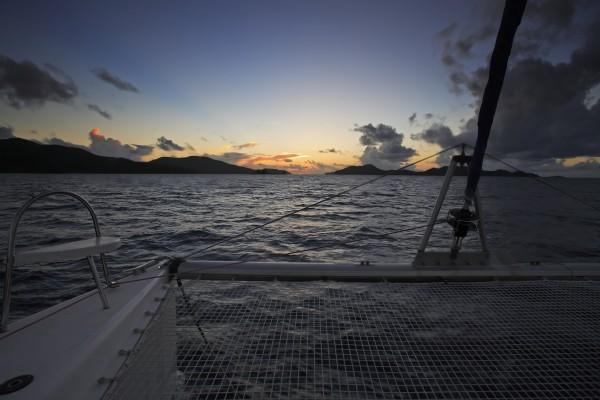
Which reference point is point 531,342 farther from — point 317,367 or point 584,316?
point 317,367

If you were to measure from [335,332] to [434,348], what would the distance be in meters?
1.38

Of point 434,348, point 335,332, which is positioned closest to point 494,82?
point 434,348

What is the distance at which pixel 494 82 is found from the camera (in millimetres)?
3973

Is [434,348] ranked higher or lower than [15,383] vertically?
lower

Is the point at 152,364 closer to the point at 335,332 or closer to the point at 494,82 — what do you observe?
the point at 335,332

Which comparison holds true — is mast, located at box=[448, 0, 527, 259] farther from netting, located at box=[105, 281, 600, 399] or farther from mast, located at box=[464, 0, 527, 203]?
netting, located at box=[105, 281, 600, 399]

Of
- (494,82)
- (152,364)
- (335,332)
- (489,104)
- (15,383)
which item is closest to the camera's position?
(15,383)

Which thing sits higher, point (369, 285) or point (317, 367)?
point (369, 285)

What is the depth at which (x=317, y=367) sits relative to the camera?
4125 mm

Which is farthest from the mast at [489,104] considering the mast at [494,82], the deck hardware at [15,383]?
the deck hardware at [15,383]

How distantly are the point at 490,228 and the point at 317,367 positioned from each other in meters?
17.3

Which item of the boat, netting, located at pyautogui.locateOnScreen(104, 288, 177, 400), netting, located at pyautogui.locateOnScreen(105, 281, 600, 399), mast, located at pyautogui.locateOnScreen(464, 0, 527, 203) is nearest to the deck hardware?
the boat

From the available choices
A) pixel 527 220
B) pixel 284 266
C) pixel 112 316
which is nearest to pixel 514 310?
pixel 284 266

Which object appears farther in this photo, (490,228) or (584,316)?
(490,228)
